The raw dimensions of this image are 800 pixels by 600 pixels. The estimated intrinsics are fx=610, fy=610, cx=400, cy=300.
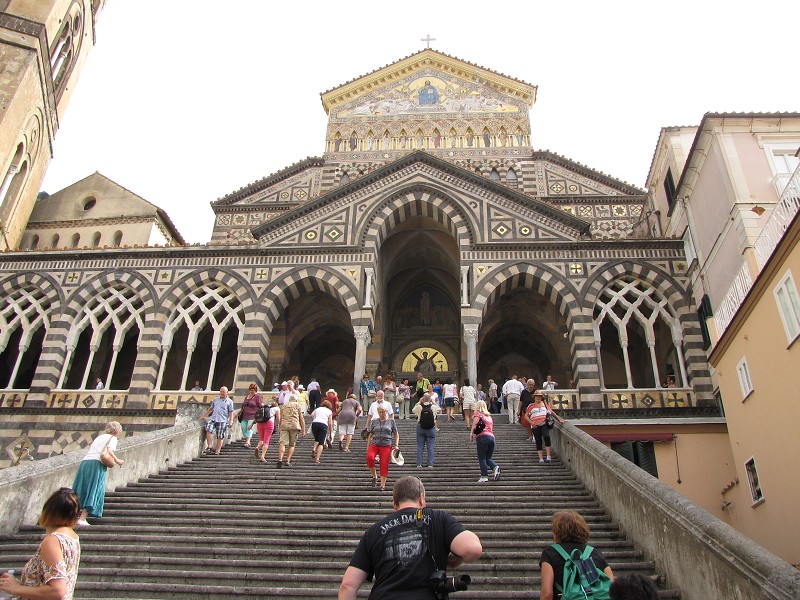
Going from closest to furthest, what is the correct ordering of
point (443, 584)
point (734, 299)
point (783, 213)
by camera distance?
point (443, 584), point (783, 213), point (734, 299)

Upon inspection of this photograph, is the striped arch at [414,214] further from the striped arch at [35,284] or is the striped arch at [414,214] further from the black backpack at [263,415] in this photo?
the striped arch at [35,284]

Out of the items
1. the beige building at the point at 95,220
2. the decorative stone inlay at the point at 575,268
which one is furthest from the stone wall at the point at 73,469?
the beige building at the point at 95,220

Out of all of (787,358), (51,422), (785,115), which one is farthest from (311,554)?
(785,115)

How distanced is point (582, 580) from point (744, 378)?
10547 millimetres

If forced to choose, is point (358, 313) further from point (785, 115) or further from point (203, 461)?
point (785, 115)

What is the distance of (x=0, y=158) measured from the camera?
25.0 meters

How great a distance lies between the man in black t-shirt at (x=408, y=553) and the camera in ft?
12.7

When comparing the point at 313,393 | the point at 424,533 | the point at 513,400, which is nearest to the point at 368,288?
the point at 313,393

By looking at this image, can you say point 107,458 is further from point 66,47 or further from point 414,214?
point 66,47

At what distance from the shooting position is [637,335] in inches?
1008

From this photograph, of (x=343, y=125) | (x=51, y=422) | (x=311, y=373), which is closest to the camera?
(x=51, y=422)

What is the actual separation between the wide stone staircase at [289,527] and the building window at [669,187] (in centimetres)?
1471

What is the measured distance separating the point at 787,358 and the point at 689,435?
7.50 meters

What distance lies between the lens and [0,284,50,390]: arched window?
23.4m
